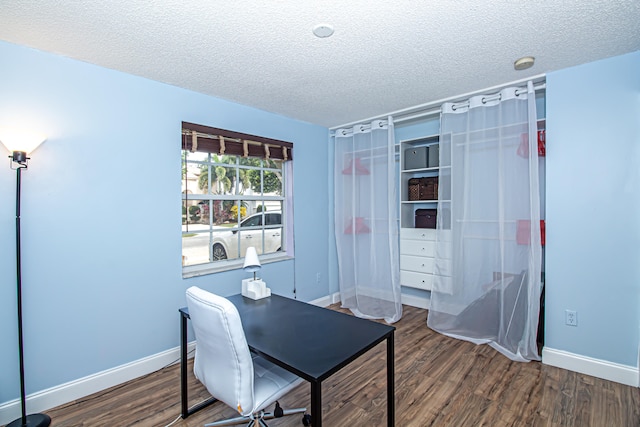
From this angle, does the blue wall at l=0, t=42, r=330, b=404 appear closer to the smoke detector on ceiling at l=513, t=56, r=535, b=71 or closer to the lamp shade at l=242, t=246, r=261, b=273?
the lamp shade at l=242, t=246, r=261, b=273

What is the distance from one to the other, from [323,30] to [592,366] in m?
3.08

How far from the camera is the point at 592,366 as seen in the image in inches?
89.4

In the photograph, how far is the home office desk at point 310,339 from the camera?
1.25m

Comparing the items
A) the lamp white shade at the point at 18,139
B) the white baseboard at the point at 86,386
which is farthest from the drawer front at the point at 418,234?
the lamp white shade at the point at 18,139

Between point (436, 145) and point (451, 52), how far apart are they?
1.37m

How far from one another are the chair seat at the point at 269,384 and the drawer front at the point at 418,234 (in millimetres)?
2364

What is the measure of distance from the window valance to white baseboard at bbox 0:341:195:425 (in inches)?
71.1

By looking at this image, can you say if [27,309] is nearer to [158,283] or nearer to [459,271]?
[158,283]

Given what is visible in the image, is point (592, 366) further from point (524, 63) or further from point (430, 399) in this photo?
point (524, 63)

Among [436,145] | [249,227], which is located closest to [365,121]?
[436,145]

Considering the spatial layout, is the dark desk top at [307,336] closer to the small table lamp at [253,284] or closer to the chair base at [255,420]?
the small table lamp at [253,284]

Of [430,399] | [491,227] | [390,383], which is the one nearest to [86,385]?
[390,383]

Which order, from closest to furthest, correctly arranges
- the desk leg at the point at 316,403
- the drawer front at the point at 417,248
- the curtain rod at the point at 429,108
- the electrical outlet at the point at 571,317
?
the desk leg at the point at 316,403 < the electrical outlet at the point at 571,317 < the curtain rod at the point at 429,108 < the drawer front at the point at 417,248

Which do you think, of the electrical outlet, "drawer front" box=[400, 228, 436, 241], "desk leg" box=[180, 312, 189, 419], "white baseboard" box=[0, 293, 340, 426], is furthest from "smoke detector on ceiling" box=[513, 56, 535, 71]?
"white baseboard" box=[0, 293, 340, 426]
